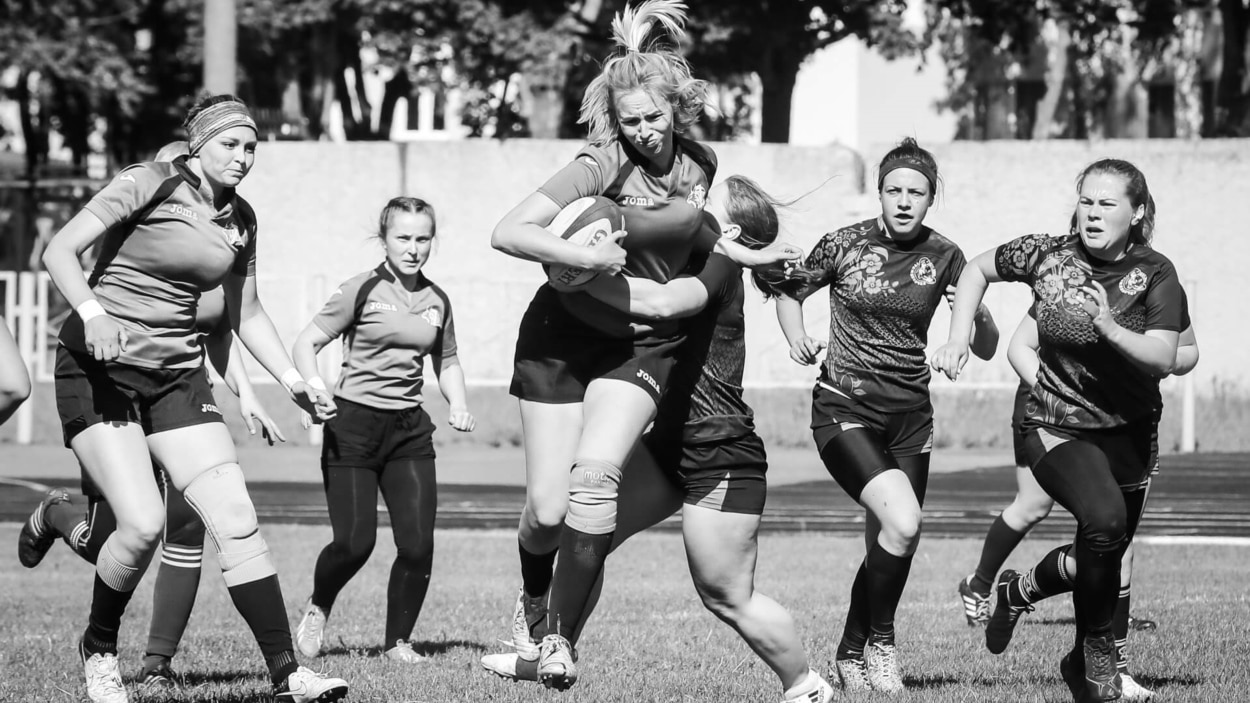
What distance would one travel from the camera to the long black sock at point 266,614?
533cm

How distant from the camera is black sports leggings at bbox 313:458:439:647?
7.00 m

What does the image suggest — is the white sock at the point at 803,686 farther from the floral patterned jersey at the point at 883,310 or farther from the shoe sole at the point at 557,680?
the floral patterned jersey at the point at 883,310

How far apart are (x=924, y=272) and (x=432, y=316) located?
2346 millimetres

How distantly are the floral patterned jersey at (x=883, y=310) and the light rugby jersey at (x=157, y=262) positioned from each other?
2404mm

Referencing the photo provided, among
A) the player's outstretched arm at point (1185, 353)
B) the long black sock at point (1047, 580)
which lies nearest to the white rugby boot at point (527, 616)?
the long black sock at point (1047, 580)

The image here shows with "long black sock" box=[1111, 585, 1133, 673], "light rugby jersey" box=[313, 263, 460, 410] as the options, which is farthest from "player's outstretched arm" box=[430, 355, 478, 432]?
"long black sock" box=[1111, 585, 1133, 673]

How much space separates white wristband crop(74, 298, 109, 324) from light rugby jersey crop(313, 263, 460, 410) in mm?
1971

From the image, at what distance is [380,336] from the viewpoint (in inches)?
284

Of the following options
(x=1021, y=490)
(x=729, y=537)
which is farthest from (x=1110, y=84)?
(x=729, y=537)

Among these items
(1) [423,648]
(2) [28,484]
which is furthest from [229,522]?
(2) [28,484]

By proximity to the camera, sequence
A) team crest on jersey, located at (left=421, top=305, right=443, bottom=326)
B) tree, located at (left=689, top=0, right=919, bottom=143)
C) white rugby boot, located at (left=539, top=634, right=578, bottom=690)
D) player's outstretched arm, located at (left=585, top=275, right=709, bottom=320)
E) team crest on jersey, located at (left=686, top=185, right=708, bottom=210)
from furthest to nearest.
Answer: tree, located at (left=689, top=0, right=919, bottom=143) < team crest on jersey, located at (left=421, top=305, right=443, bottom=326) < team crest on jersey, located at (left=686, top=185, right=708, bottom=210) < player's outstretched arm, located at (left=585, top=275, right=709, bottom=320) < white rugby boot, located at (left=539, top=634, right=578, bottom=690)

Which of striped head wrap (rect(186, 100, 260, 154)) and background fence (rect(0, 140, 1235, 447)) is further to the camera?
background fence (rect(0, 140, 1235, 447))

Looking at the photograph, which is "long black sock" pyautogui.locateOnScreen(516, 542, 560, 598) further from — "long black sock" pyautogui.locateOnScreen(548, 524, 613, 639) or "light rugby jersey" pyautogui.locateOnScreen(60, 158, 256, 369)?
"light rugby jersey" pyautogui.locateOnScreen(60, 158, 256, 369)

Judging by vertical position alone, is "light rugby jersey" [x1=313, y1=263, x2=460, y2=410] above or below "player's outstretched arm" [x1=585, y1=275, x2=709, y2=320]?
below
